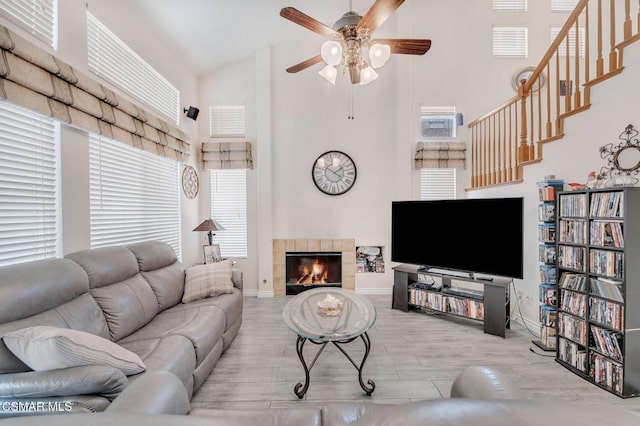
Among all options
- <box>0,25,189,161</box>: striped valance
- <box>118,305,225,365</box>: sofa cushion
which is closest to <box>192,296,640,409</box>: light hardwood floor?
<box>118,305,225,365</box>: sofa cushion

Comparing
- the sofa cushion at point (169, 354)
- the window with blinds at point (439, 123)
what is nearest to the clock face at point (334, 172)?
the window with blinds at point (439, 123)

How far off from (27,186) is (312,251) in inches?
135

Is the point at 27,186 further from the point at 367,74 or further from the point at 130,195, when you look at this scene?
the point at 367,74

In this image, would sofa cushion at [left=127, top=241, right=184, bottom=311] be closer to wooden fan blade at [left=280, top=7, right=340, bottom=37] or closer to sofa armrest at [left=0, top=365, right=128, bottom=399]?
sofa armrest at [left=0, top=365, right=128, bottom=399]

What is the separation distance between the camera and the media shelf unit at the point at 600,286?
2.02m

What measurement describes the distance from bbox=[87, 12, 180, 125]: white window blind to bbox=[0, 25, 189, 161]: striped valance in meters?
0.24

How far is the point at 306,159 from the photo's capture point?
4691mm

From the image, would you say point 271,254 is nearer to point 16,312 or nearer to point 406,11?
point 16,312

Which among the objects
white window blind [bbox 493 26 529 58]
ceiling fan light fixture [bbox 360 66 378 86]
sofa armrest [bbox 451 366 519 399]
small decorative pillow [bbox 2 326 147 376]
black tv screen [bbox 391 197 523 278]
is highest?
white window blind [bbox 493 26 529 58]

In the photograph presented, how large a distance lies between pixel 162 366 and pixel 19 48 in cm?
221

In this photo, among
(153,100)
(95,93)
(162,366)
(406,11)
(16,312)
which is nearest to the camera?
(16,312)

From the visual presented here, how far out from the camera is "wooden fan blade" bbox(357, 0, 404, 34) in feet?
5.97

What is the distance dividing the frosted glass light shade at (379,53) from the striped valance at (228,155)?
2849 mm

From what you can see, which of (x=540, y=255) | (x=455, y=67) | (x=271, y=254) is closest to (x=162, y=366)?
(x=271, y=254)
